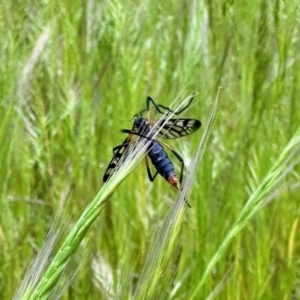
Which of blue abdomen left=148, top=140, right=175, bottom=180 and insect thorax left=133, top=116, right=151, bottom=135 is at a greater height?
insect thorax left=133, top=116, right=151, bottom=135

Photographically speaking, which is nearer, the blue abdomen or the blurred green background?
the blue abdomen

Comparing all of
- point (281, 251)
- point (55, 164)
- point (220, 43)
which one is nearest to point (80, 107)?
point (55, 164)

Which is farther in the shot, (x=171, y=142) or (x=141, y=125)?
(x=171, y=142)

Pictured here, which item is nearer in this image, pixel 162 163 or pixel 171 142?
pixel 162 163

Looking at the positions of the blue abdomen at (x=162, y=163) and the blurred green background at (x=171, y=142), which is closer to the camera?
the blue abdomen at (x=162, y=163)

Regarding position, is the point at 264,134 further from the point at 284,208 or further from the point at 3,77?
the point at 3,77

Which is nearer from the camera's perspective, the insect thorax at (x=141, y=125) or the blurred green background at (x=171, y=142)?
the insect thorax at (x=141, y=125)

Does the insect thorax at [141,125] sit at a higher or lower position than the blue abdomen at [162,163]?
higher

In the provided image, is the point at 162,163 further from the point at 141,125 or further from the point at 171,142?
the point at 171,142

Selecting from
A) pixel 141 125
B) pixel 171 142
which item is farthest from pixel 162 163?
pixel 171 142
